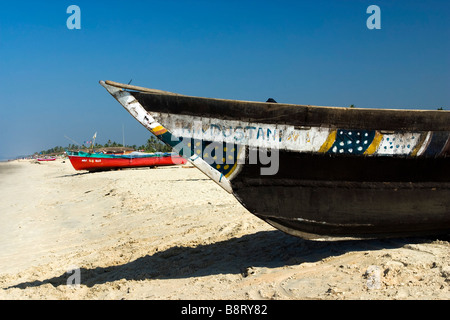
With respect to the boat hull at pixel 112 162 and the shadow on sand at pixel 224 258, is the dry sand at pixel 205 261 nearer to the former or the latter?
the shadow on sand at pixel 224 258

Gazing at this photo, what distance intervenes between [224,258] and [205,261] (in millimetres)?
221

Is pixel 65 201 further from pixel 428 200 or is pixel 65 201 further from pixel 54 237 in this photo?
pixel 428 200

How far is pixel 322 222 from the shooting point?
11.9ft

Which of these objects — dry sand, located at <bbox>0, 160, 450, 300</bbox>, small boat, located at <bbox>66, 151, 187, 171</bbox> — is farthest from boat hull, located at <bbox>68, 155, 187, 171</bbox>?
dry sand, located at <bbox>0, 160, 450, 300</bbox>

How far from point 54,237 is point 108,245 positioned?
5.57ft

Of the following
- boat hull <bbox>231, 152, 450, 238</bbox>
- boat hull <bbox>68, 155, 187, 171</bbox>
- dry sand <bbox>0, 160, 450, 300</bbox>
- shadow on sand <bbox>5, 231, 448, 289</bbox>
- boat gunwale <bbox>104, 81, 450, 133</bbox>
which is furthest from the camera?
boat hull <bbox>68, 155, 187, 171</bbox>

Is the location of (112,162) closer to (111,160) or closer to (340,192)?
(111,160)

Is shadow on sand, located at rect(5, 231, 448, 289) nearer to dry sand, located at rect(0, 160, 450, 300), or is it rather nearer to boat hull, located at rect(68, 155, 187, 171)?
dry sand, located at rect(0, 160, 450, 300)

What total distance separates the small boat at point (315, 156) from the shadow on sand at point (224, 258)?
28 cm

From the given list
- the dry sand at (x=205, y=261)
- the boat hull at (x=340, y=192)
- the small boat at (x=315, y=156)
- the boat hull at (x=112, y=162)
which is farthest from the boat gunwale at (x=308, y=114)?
the boat hull at (x=112, y=162)

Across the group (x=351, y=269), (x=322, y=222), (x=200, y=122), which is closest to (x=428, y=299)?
(x=351, y=269)

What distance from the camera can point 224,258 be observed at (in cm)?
416

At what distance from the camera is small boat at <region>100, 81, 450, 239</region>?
349 cm

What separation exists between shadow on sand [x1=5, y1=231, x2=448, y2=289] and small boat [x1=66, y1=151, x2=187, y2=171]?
60.7 ft
